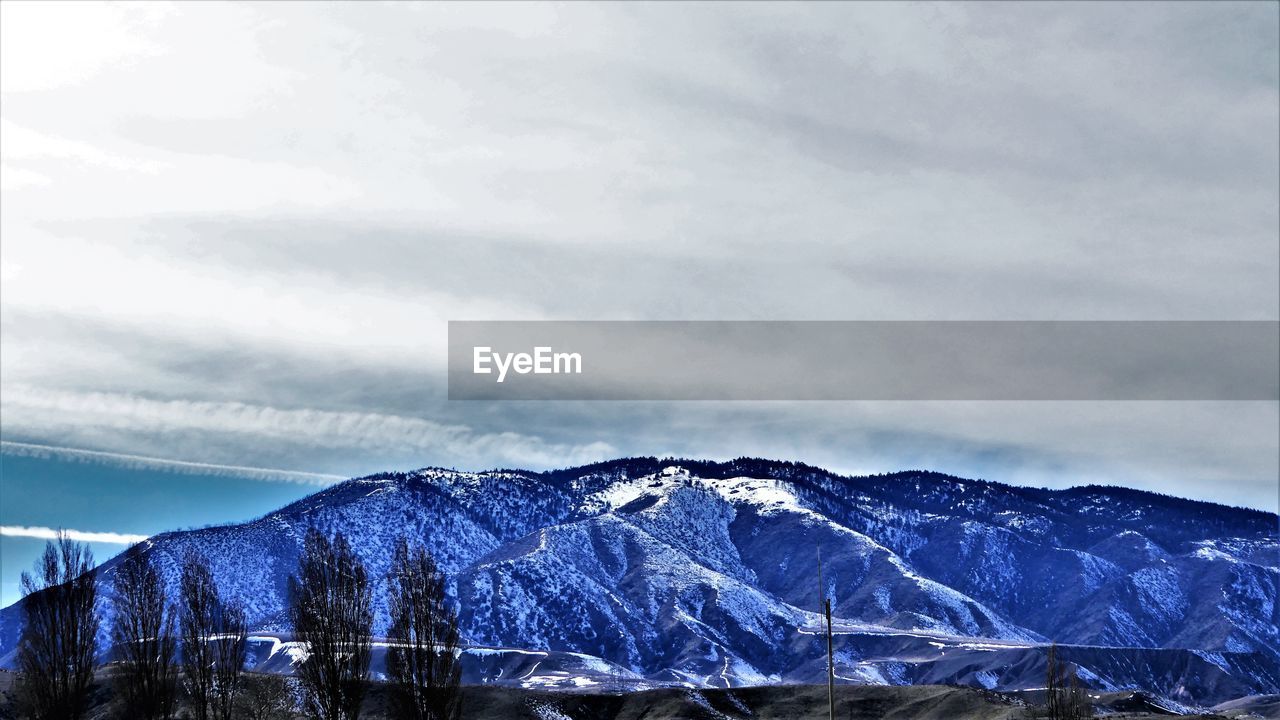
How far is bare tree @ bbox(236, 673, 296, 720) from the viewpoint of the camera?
494 feet

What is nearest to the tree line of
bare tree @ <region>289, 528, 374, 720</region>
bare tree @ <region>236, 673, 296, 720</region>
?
bare tree @ <region>289, 528, 374, 720</region>

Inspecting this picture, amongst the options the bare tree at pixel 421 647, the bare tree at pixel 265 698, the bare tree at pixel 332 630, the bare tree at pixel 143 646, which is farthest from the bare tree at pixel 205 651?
the bare tree at pixel 421 647

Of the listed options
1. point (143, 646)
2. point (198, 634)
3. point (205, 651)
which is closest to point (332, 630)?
point (205, 651)

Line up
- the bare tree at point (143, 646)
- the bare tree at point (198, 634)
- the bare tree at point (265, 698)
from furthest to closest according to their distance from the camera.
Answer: the bare tree at point (265, 698) < the bare tree at point (198, 634) < the bare tree at point (143, 646)

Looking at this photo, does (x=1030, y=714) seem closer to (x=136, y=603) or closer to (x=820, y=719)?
(x=820, y=719)

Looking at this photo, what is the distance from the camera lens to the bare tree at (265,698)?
494ft

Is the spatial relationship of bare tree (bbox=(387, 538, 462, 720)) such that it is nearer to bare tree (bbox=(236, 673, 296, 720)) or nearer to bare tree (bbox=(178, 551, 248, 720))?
bare tree (bbox=(178, 551, 248, 720))

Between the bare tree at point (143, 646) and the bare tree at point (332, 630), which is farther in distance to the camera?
the bare tree at point (143, 646)

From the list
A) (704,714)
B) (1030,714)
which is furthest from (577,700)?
(1030,714)

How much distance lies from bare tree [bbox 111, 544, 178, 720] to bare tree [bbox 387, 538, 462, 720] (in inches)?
800

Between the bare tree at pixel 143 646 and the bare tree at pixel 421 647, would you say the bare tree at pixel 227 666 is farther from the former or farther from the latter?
the bare tree at pixel 421 647

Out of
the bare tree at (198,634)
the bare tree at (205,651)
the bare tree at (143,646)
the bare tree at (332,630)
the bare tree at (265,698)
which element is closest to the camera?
the bare tree at (332,630)

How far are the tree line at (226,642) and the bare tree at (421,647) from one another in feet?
0.30

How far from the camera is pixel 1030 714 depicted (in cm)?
16950
